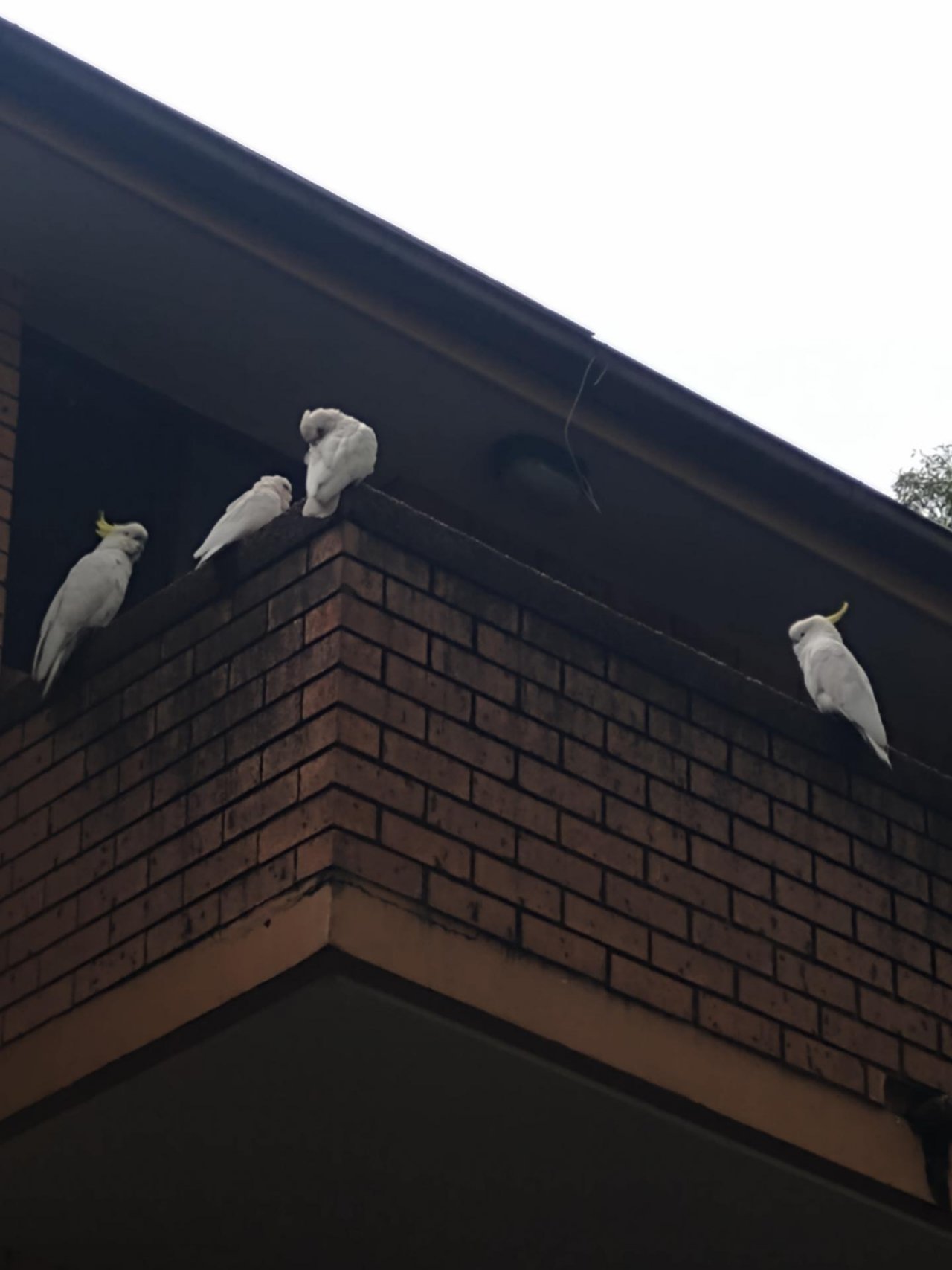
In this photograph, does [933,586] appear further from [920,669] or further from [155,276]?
[155,276]

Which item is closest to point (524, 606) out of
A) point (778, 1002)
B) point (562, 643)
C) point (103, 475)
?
point (562, 643)


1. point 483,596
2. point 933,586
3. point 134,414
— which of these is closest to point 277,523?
point 483,596

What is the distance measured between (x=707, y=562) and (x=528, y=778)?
137 inches

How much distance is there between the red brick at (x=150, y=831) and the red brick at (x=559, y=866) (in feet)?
3.31

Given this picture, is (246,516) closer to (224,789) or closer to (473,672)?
(473,672)

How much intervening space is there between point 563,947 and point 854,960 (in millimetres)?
1264

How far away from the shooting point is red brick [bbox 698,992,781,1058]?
6.75 meters

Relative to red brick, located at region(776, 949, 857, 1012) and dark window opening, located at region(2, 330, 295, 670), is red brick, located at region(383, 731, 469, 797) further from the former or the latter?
dark window opening, located at region(2, 330, 295, 670)

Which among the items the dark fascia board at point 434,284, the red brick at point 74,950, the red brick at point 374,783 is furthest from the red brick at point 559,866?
the dark fascia board at point 434,284

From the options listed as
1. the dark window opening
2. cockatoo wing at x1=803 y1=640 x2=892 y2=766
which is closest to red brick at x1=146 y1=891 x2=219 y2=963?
cockatoo wing at x1=803 y1=640 x2=892 y2=766

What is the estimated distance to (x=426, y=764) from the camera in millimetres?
6379

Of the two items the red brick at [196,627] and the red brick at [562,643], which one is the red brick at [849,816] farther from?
the red brick at [196,627]

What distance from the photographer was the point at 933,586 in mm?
10039

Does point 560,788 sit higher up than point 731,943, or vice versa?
point 560,788
